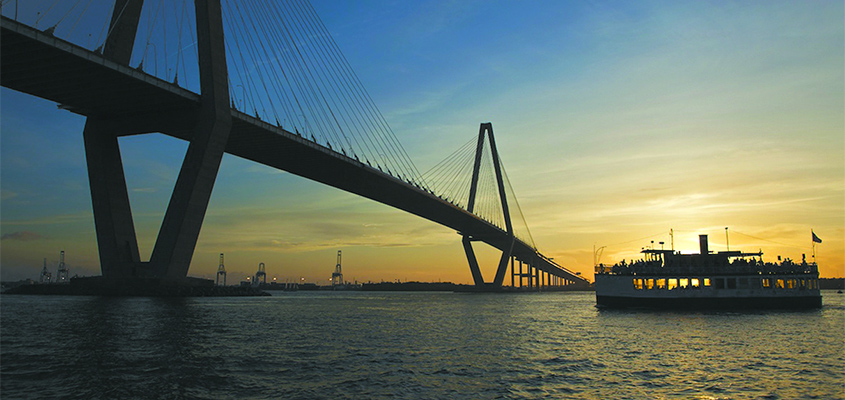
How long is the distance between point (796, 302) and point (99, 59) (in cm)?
5591

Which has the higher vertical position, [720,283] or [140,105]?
[140,105]

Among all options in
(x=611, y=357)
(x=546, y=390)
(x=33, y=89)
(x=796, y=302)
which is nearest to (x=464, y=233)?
(x=796, y=302)

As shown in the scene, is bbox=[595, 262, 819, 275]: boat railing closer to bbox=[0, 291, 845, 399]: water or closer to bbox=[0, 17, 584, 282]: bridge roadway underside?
bbox=[0, 291, 845, 399]: water

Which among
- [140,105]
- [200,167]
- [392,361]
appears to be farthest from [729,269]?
[140,105]

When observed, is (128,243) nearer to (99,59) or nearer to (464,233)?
(99,59)

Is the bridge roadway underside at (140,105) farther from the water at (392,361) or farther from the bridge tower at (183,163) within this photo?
the water at (392,361)

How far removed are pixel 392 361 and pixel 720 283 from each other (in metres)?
38.9

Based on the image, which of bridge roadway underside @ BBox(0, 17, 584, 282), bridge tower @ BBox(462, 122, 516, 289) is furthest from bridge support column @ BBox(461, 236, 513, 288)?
bridge roadway underside @ BBox(0, 17, 584, 282)

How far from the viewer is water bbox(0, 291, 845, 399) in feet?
46.5

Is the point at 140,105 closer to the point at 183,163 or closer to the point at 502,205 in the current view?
the point at 183,163

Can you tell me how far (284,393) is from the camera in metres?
13.5

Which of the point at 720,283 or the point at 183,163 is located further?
the point at 720,283

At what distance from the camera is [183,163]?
41.8m

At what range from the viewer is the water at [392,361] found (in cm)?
1418
